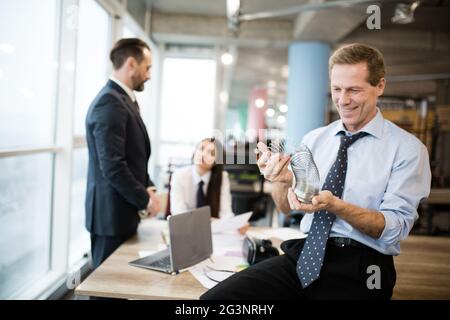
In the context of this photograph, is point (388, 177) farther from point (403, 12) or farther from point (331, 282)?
point (403, 12)

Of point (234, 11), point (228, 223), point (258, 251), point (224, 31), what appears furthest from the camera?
point (224, 31)

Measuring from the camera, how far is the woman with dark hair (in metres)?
2.05

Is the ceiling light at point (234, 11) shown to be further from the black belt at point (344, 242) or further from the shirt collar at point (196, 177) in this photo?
the black belt at point (344, 242)

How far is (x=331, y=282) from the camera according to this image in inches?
40.5

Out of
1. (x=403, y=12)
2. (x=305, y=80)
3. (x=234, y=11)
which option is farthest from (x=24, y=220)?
(x=305, y=80)

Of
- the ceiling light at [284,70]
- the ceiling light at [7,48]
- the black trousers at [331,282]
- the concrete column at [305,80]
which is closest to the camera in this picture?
the black trousers at [331,282]

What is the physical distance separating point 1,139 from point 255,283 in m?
1.51

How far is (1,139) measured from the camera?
1883 millimetres

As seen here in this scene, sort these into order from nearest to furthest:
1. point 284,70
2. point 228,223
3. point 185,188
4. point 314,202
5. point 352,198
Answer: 1. point 314,202
2. point 352,198
3. point 228,223
4. point 185,188
5. point 284,70

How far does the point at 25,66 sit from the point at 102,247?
106 cm

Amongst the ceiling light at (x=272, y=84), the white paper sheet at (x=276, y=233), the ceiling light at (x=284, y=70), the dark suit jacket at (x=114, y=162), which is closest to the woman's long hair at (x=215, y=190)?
the white paper sheet at (x=276, y=233)

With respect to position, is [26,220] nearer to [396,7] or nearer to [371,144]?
[371,144]

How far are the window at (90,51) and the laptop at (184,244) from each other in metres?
0.64

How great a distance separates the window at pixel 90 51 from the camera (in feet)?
5.24
